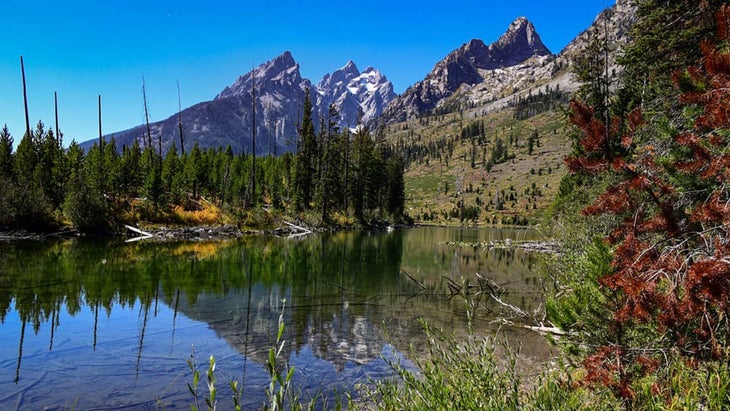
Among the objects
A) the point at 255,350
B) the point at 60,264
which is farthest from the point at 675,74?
the point at 60,264

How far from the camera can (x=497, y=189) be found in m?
139

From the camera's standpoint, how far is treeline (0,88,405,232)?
4172 centimetres

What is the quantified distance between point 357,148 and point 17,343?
224 feet

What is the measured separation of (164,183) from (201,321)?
1750 inches

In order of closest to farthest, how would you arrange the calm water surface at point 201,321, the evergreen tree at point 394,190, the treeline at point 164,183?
the calm water surface at point 201,321
the treeline at point 164,183
the evergreen tree at point 394,190

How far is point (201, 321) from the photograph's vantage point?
13.8 metres

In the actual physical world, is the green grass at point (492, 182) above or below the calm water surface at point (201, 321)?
above

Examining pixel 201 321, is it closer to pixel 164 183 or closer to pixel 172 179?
pixel 164 183

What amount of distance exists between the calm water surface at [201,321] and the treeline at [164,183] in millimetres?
15340

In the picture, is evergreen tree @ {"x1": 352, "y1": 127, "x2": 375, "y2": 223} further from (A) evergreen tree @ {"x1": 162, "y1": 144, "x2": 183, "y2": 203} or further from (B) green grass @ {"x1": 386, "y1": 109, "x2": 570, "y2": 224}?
(B) green grass @ {"x1": 386, "y1": 109, "x2": 570, "y2": 224}

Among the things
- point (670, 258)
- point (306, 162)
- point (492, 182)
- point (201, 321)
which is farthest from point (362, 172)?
point (492, 182)

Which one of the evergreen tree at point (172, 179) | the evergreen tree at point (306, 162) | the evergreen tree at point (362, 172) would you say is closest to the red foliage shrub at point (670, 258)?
the evergreen tree at point (172, 179)

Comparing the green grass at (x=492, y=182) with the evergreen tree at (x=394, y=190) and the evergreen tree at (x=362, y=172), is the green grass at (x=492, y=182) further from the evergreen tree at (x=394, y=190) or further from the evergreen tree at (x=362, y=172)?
the evergreen tree at (x=362, y=172)

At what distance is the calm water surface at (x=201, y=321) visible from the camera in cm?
888
